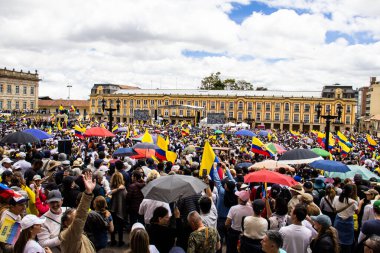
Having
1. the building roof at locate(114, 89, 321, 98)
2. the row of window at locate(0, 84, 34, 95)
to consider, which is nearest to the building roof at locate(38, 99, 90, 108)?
the building roof at locate(114, 89, 321, 98)

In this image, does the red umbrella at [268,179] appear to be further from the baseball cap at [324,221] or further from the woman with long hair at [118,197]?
the woman with long hair at [118,197]

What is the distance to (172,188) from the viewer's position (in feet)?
18.1

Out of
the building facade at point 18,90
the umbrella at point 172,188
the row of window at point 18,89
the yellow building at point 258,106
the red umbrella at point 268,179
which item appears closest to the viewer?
the umbrella at point 172,188

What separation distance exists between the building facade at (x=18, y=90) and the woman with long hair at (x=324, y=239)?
7379cm

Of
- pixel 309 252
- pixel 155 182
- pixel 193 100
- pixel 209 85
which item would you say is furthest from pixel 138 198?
pixel 209 85

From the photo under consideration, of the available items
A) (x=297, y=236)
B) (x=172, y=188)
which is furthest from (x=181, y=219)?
(x=297, y=236)

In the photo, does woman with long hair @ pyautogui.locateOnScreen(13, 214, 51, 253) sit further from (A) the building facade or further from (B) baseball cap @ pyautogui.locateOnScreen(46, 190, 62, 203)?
(A) the building facade

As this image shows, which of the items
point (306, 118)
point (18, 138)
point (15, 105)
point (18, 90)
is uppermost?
point (18, 90)

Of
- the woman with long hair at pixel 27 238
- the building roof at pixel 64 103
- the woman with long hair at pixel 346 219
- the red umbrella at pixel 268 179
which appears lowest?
the woman with long hair at pixel 346 219

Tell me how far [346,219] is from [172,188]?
3259 millimetres

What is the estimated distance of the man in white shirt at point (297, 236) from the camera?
15.7ft

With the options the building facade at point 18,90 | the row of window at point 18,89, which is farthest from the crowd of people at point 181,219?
the row of window at point 18,89

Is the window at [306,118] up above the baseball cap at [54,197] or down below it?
above

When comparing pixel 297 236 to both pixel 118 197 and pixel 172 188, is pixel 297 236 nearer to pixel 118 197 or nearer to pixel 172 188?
pixel 172 188
